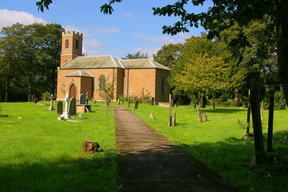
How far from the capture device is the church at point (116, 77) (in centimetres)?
4056

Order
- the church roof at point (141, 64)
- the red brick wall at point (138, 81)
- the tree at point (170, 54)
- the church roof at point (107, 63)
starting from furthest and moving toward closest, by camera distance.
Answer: the tree at point (170, 54), the church roof at point (107, 63), the church roof at point (141, 64), the red brick wall at point (138, 81)

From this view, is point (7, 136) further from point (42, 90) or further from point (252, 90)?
point (42, 90)

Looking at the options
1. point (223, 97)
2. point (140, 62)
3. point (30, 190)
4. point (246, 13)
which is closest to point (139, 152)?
point (30, 190)

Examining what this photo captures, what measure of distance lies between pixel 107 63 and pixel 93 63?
299 centimetres

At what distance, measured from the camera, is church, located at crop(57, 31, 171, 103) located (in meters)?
40.6

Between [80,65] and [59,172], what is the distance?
4144 centimetres

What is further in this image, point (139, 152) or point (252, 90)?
point (139, 152)

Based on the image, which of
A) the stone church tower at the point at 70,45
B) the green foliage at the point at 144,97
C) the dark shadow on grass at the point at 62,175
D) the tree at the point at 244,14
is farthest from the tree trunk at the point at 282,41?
the stone church tower at the point at 70,45

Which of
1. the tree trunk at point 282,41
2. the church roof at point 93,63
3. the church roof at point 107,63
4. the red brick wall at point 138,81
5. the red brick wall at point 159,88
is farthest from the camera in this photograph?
the church roof at point 93,63

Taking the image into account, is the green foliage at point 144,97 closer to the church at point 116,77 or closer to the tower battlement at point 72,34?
the church at point 116,77

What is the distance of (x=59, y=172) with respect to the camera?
493cm

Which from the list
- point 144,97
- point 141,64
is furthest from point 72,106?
point 141,64

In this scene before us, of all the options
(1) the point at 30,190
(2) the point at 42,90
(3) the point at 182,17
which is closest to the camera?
(1) the point at 30,190

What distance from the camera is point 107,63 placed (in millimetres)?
42594
